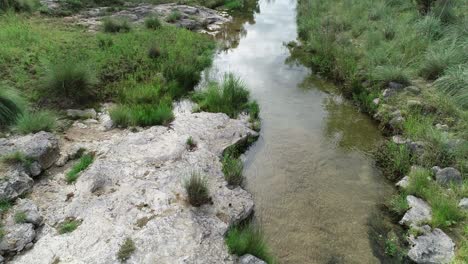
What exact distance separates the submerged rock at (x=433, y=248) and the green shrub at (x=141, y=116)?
5.47 metres

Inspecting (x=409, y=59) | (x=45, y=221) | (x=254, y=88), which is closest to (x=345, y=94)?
(x=409, y=59)

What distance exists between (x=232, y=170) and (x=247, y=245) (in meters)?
1.90

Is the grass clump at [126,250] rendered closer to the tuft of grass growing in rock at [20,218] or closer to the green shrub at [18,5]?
the tuft of grass growing in rock at [20,218]

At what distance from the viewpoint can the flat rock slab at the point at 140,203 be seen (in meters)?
4.68

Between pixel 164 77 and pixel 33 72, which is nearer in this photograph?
pixel 33 72

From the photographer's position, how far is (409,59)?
10109 millimetres

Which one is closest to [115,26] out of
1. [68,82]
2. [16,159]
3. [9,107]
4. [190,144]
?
[68,82]

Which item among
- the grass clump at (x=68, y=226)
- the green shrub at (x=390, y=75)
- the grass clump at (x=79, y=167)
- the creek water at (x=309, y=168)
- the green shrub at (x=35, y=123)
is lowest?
the creek water at (x=309, y=168)

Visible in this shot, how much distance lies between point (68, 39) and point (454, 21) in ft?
41.8

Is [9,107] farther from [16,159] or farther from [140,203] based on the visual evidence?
[140,203]

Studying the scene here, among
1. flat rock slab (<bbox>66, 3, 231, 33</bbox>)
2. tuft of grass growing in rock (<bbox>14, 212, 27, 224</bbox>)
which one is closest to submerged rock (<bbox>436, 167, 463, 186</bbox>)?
tuft of grass growing in rock (<bbox>14, 212, 27, 224</bbox>)

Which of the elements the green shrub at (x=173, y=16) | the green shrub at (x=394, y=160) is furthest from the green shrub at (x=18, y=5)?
the green shrub at (x=394, y=160)

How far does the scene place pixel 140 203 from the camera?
5.54m

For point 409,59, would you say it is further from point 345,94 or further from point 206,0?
point 206,0
